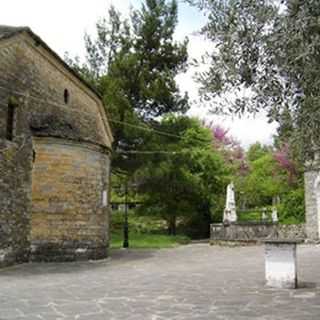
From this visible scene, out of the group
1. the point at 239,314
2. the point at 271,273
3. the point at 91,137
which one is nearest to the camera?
the point at 239,314

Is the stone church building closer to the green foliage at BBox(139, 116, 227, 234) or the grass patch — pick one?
the grass patch

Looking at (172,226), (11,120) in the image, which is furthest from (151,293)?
(172,226)

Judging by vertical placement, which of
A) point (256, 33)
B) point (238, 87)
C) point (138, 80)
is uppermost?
point (138, 80)

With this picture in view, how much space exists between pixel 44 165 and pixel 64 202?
143 cm

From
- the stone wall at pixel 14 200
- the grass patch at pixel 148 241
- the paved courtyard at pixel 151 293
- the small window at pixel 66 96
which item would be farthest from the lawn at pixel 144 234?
the paved courtyard at pixel 151 293

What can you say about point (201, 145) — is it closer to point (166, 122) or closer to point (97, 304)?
point (166, 122)

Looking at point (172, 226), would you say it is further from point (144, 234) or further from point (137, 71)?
point (137, 71)

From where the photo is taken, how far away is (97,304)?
9070mm

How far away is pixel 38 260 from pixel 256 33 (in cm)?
1287

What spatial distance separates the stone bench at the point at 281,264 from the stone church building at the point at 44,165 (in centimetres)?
777

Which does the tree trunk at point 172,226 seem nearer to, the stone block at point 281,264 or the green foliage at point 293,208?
the green foliage at point 293,208

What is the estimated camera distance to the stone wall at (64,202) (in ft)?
55.0

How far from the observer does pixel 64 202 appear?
56.3 feet

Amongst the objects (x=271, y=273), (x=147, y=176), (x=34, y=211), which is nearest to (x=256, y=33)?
(x=271, y=273)
